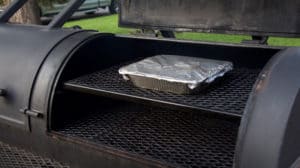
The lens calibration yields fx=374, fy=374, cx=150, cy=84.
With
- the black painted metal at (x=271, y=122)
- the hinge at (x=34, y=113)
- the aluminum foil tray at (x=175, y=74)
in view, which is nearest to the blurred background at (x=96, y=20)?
the aluminum foil tray at (x=175, y=74)

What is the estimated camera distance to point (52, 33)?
4.80ft

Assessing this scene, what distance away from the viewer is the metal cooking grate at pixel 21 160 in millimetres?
1458

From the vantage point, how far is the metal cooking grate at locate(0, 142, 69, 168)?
1458mm

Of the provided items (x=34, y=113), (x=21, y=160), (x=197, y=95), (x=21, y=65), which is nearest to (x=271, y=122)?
(x=197, y=95)

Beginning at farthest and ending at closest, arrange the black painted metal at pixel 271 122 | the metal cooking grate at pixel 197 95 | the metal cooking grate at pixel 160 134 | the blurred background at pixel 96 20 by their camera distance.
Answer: the blurred background at pixel 96 20
the metal cooking grate at pixel 160 134
the metal cooking grate at pixel 197 95
the black painted metal at pixel 271 122

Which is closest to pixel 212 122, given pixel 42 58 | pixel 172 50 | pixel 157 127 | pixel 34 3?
pixel 157 127

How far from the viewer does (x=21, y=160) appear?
150 cm

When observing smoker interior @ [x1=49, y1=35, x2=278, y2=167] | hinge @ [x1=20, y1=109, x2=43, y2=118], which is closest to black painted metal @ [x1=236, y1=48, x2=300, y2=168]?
smoker interior @ [x1=49, y1=35, x2=278, y2=167]

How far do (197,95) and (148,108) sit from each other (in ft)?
2.11

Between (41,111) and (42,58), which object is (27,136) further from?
(42,58)

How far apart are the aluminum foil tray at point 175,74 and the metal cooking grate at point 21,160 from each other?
1.54 feet

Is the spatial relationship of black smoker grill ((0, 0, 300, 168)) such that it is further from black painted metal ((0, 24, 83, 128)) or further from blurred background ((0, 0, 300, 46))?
blurred background ((0, 0, 300, 46))

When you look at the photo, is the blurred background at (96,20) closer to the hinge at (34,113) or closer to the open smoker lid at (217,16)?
the open smoker lid at (217,16)

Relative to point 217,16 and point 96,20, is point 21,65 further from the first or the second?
point 96,20
